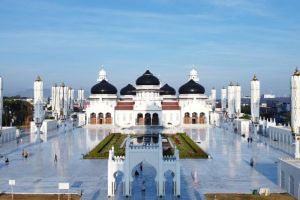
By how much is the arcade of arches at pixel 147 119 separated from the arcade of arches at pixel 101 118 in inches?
149

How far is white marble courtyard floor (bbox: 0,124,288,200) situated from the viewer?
1750 cm

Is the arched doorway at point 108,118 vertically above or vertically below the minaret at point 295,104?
below

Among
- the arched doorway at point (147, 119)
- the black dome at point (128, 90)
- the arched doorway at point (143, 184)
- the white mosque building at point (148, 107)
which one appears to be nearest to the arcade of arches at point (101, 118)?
the white mosque building at point (148, 107)

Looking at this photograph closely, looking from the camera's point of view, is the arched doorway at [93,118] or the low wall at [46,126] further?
A: the arched doorway at [93,118]

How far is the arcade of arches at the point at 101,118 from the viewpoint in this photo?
2173 inches

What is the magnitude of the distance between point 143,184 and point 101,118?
A: 3873cm

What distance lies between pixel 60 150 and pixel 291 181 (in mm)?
17081

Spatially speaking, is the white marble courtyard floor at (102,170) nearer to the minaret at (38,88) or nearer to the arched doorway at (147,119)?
the minaret at (38,88)

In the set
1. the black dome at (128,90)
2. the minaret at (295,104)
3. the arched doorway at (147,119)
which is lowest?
the arched doorway at (147,119)

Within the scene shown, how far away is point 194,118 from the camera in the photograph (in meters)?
55.8

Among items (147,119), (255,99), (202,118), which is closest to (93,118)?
(147,119)

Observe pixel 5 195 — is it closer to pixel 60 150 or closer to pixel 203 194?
pixel 203 194

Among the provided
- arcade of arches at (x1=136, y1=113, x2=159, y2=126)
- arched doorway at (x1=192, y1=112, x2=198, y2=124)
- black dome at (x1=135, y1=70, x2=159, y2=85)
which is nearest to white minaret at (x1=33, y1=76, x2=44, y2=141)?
arcade of arches at (x1=136, y1=113, x2=159, y2=126)

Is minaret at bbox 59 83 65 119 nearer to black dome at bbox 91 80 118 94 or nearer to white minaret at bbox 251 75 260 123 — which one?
black dome at bbox 91 80 118 94
